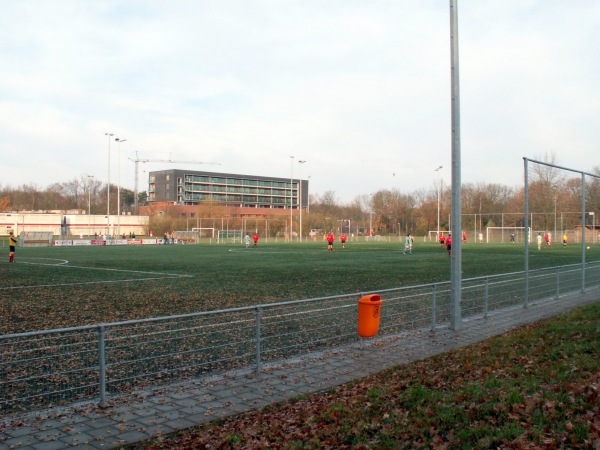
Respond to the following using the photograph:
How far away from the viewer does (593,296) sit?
53.1ft

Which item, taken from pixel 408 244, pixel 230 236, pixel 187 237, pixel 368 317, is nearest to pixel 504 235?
pixel 408 244

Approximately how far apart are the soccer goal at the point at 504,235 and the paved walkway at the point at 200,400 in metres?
69.0

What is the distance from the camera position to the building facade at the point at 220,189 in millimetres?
133375

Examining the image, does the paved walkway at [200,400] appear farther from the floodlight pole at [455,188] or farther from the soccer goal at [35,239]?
the soccer goal at [35,239]

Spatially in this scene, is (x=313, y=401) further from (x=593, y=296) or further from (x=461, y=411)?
(x=593, y=296)

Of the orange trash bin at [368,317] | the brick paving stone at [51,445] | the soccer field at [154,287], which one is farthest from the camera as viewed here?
the soccer field at [154,287]

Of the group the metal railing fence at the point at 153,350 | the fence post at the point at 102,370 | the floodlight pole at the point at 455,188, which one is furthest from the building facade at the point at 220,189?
the fence post at the point at 102,370

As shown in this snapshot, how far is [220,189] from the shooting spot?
462ft

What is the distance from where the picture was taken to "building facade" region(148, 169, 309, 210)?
133375 millimetres

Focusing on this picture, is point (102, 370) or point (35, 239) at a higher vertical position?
point (35, 239)

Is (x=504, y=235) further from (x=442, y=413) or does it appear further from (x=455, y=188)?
(x=442, y=413)

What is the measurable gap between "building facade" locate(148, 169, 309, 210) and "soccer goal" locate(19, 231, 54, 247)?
61.0m

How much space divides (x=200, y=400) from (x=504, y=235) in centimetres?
7652

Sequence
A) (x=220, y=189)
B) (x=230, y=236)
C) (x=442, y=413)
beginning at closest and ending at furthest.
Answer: (x=442, y=413) → (x=230, y=236) → (x=220, y=189)
